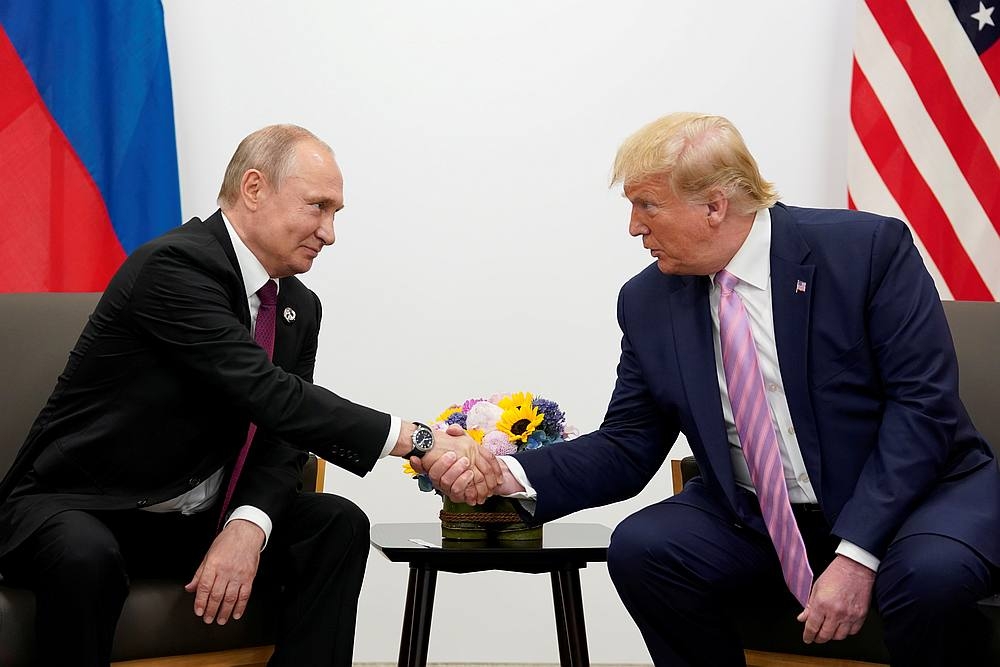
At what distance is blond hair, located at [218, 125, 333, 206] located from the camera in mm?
2467

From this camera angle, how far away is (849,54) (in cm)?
369

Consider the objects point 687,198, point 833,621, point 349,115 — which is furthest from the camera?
point 349,115

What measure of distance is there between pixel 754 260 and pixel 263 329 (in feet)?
3.50

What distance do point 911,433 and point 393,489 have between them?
192cm

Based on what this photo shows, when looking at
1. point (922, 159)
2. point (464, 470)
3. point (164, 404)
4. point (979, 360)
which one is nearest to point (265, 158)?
point (164, 404)

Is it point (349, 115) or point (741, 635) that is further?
point (349, 115)

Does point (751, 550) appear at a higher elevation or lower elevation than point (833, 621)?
higher

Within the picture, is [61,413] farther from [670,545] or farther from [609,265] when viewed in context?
[609,265]

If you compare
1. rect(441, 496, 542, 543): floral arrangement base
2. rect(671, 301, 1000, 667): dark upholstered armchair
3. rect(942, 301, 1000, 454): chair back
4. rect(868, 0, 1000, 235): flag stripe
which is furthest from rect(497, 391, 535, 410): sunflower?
rect(868, 0, 1000, 235): flag stripe

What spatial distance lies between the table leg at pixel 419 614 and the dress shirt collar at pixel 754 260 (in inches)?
36.0

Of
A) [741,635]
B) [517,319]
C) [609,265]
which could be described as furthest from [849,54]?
[741,635]

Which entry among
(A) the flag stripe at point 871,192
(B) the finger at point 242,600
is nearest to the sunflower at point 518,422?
(B) the finger at point 242,600

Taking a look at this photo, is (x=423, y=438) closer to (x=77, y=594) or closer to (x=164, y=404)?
(x=164, y=404)

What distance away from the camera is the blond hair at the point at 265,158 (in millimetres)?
2467
